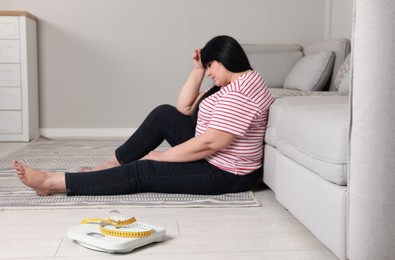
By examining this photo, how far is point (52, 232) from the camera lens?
6.25 feet

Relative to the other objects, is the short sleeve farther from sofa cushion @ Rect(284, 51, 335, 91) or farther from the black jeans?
sofa cushion @ Rect(284, 51, 335, 91)

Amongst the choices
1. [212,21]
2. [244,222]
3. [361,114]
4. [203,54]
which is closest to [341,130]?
[361,114]

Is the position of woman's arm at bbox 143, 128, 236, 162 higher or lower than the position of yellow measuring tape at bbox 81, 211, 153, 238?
higher

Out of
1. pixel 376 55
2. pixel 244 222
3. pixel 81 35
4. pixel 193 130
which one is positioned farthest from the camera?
pixel 81 35

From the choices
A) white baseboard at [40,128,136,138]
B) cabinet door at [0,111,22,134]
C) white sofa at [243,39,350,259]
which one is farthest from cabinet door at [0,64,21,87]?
white sofa at [243,39,350,259]

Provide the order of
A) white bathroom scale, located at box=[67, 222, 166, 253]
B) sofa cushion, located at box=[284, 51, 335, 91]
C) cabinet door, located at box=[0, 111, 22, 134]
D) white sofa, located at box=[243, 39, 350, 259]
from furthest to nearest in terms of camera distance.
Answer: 1. cabinet door, located at box=[0, 111, 22, 134]
2. sofa cushion, located at box=[284, 51, 335, 91]
3. white bathroom scale, located at box=[67, 222, 166, 253]
4. white sofa, located at box=[243, 39, 350, 259]

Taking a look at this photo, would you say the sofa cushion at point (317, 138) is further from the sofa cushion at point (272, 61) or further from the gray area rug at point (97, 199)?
the sofa cushion at point (272, 61)

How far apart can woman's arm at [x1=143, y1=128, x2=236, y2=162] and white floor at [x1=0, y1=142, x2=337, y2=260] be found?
0.73 feet

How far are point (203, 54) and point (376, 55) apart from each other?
3.73 ft

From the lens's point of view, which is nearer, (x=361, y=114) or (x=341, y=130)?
(x=361, y=114)

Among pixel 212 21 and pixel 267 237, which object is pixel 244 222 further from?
pixel 212 21

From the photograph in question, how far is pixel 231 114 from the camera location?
222cm

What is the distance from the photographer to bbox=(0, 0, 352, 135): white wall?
15.4ft

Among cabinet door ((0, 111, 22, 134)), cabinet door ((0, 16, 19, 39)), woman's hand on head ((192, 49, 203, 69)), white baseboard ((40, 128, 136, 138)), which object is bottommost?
white baseboard ((40, 128, 136, 138))
